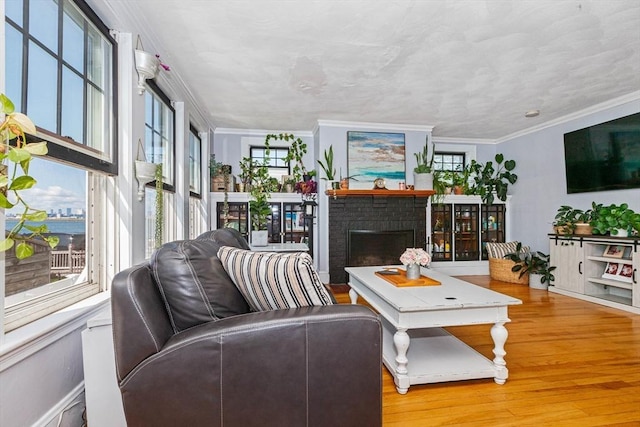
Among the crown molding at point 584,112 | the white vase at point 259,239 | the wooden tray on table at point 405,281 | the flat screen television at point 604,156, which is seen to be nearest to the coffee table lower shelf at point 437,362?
the wooden tray on table at point 405,281

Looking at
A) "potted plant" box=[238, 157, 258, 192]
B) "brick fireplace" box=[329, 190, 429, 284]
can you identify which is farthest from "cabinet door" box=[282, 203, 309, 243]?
"potted plant" box=[238, 157, 258, 192]

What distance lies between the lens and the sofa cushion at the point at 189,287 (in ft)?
4.19

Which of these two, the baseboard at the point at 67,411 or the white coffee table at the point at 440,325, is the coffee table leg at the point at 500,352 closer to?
the white coffee table at the point at 440,325

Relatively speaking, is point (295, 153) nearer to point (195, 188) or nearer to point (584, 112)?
point (195, 188)

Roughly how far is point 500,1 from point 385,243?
3.35m

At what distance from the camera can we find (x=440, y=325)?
1.92 m

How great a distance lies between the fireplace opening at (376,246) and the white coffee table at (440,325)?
95.5 inches

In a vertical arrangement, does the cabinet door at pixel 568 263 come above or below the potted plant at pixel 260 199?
below

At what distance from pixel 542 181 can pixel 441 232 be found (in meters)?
1.69

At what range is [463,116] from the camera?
4.45m

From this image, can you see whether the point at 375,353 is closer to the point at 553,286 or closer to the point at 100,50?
the point at 100,50

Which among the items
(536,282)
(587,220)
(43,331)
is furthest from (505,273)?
(43,331)

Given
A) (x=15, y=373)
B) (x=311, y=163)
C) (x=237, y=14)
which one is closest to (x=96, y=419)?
(x=15, y=373)

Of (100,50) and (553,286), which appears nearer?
(100,50)
